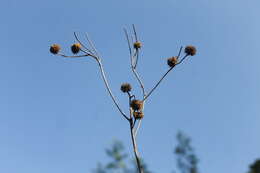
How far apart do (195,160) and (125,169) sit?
5880mm

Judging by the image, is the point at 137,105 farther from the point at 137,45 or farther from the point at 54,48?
the point at 54,48

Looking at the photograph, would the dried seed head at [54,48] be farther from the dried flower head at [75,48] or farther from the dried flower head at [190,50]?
the dried flower head at [190,50]

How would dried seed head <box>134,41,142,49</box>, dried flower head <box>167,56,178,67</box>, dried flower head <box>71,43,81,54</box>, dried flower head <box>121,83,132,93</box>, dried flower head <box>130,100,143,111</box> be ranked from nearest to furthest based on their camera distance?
dried flower head <box>130,100,143,111</box>, dried flower head <box>121,83,132,93</box>, dried flower head <box>167,56,178,67</box>, dried seed head <box>134,41,142,49</box>, dried flower head <box>71,43,81,54</box>

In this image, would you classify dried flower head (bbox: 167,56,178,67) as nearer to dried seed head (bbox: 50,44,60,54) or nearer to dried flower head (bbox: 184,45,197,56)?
dried flower head (bbox: 184,45,197,56)

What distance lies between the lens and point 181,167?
113ft

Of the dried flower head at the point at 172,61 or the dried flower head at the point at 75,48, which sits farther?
the dried flower head at the point at 75,48

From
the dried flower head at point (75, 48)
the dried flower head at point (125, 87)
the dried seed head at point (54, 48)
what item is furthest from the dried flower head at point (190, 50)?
the dried seed head at point (54, 48)

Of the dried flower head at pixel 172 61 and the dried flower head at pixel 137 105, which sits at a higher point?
the dried flower head at pixel 172 61

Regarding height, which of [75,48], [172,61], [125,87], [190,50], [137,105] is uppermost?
[75,48]

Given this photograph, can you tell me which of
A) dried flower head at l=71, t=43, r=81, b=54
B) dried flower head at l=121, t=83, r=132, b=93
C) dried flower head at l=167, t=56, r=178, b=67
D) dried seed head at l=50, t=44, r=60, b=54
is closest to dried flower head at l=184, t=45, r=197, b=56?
dried flower head at l=167, t=56, r=178, b=67

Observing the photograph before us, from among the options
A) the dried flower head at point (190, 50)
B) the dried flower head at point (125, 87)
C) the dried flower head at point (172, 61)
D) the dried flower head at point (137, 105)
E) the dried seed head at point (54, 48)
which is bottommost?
the dried flower head at point (137, 105)

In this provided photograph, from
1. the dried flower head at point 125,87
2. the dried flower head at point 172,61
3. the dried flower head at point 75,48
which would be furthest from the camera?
the dried flower head at point 75,48

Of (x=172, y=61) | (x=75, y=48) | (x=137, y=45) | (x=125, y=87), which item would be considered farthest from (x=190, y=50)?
(x=75, y=48)

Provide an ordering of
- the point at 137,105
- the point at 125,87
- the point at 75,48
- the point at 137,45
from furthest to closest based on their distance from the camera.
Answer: the point at 75,48, the point at 137,45, the point at 125,87, the point at 137,105
